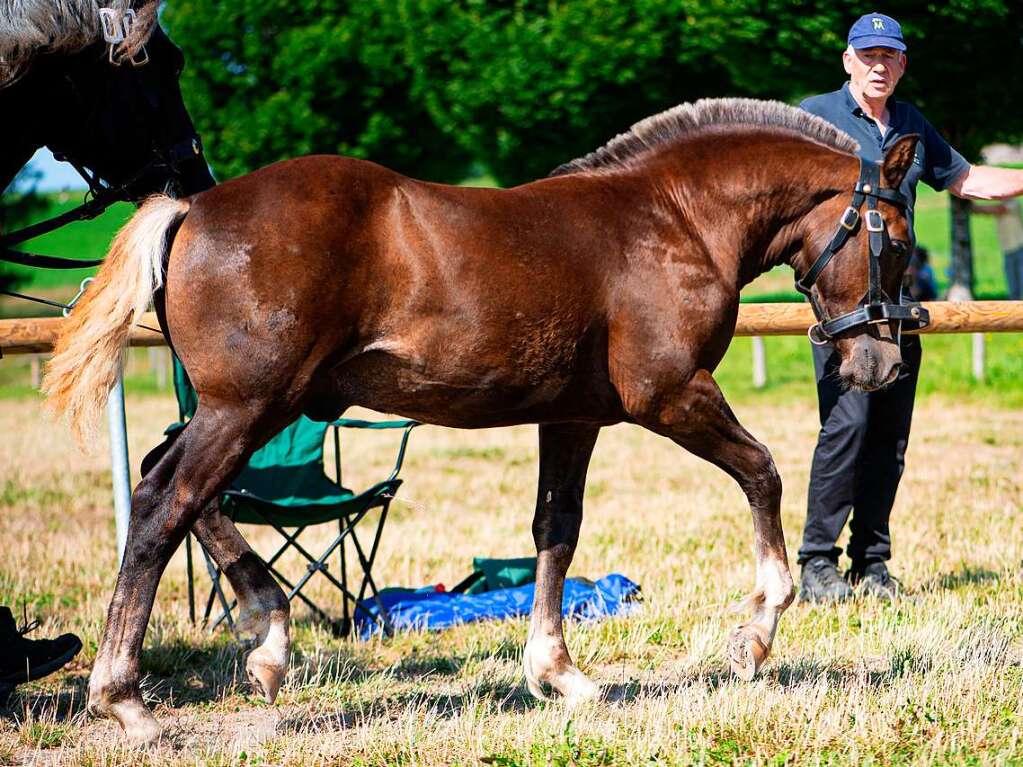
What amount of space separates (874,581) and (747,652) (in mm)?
2121

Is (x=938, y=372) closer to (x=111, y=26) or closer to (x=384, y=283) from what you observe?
(x=384, y=283)

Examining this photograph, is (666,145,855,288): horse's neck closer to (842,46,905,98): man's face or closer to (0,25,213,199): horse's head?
(842,46,905,98): man's face

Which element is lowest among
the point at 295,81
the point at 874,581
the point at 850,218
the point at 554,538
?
the point at 874,581

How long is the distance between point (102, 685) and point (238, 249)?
4.68ft

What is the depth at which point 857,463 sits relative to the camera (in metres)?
5.98

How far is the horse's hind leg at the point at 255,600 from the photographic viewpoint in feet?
13.3

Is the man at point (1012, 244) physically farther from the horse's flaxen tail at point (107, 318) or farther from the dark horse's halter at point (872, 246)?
the horse's flaxen tail at point (107, 318)

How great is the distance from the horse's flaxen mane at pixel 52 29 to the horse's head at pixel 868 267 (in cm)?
246

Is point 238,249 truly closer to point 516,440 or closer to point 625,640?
point 625,640

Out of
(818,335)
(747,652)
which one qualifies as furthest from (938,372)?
(747,652)

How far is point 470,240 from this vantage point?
387 centimetres

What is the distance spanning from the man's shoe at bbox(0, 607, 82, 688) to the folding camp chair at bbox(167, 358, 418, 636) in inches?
30.7

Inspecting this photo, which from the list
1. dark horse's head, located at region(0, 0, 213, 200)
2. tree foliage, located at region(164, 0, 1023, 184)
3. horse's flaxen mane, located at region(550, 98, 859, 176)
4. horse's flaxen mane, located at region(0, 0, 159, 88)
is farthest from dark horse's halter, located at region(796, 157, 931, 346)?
tree foliage, located at region(164, 0, 1023, 184)

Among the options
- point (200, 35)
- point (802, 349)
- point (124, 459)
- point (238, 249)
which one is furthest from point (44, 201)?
point (238, 249)
